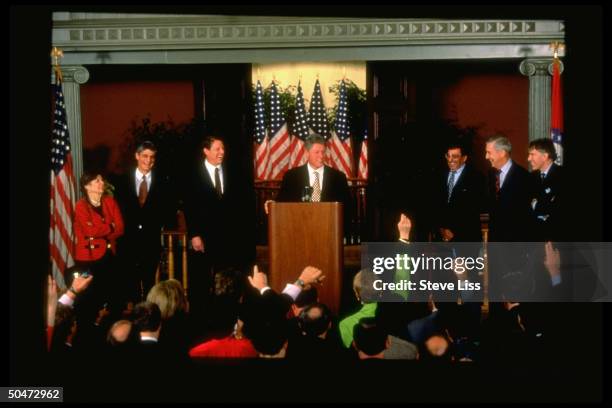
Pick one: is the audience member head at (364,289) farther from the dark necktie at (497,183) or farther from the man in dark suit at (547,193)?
the man in dark suit at (547,193)

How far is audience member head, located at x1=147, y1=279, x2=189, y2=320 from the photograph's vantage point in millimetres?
5688

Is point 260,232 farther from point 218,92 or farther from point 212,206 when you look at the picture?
point 218,92

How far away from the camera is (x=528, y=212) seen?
232 inches

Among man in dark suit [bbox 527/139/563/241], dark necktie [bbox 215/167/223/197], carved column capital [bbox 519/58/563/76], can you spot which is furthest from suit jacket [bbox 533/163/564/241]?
dark necktie [bbox 215/167/223/197]

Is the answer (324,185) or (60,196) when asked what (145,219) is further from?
(324,185)

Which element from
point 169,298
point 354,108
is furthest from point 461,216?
point 169,298

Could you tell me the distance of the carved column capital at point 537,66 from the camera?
6.24 m

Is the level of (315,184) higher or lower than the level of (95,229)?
higher

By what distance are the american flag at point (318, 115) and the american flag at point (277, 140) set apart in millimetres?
228

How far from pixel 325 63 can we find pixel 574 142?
7.55 feet

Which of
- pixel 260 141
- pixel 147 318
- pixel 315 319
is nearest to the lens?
pixel 315 319

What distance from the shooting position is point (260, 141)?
6.68 meters

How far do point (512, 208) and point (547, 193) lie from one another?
0.24 metres

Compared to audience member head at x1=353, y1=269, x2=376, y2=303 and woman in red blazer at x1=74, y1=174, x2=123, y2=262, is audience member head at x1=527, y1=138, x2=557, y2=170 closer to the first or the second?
audience member head at x1=353, y1=269, x2=376, y2=303
